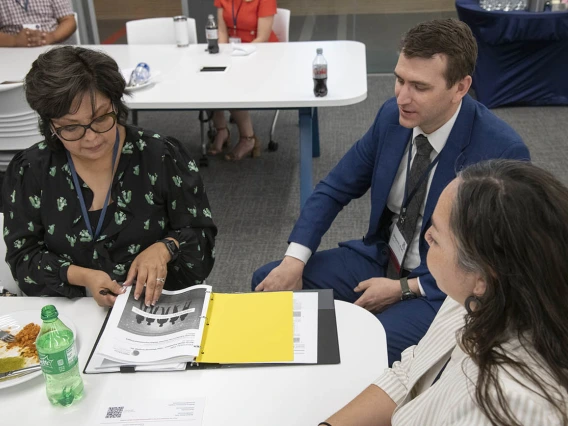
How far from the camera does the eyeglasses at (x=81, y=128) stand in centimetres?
166

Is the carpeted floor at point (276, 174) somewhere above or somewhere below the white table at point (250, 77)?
below

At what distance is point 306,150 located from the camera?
3270 mm

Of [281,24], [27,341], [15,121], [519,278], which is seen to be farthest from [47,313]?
[281,24]

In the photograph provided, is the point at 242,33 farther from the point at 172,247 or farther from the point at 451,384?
the point at 451,384

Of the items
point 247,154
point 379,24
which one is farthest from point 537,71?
point 247,154

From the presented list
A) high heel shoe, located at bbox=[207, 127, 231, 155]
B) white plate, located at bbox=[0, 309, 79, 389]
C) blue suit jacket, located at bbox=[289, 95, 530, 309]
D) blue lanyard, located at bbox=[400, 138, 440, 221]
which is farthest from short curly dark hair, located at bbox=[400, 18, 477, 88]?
high heel shoe, located at bbox=[207, 127, 231, 155]

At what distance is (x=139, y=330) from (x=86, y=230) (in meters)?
0.44

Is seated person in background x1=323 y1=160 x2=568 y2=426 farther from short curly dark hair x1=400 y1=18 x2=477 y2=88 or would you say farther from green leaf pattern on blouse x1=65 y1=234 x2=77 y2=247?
green leaf pattern on blouse x1=65 y1=234 x2=77 y2=247

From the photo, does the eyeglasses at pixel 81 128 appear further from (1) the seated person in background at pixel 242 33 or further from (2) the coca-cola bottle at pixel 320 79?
(1) the seated person in background at pixel 242 33

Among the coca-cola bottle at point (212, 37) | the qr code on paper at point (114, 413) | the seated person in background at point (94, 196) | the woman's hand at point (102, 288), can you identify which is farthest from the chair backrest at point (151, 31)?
the qr code on paper at point (114, 413)

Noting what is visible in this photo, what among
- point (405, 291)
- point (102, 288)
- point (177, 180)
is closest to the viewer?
point (102, 288)

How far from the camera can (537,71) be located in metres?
4.75

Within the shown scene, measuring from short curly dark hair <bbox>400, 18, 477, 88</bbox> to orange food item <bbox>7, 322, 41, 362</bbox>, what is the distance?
1.34 metres

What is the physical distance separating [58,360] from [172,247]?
0.61 metres
